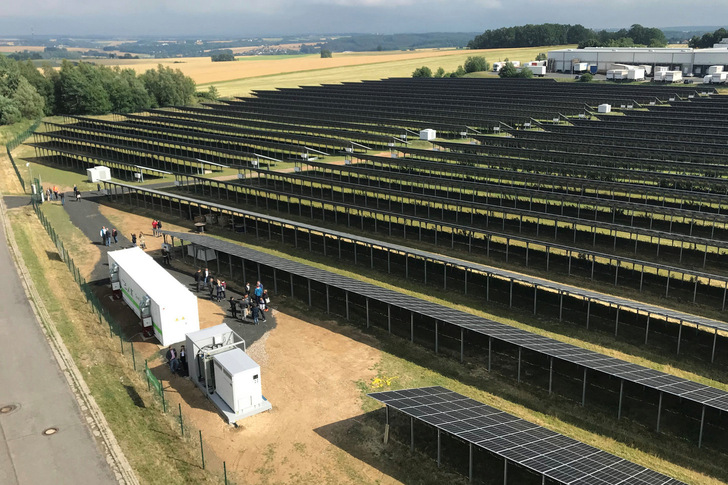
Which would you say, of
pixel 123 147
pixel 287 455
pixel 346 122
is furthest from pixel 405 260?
pixel 346 122

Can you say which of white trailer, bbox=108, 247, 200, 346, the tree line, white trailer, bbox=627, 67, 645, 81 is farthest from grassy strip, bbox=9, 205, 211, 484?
white trailer, bbox=627, 67, 645, 81

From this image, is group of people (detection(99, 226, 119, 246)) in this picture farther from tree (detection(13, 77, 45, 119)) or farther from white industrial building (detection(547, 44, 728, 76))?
white industrial building (detection(547, 44, 728, 76))

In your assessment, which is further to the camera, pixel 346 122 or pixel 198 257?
pixel 346 122

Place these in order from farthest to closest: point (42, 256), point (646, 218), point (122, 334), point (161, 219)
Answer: point (161, 219)
point (646, 218)
point (42, 256)
point (122, 334)

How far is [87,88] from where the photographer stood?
127938mm

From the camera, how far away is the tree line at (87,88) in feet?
399

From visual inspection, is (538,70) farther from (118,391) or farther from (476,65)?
(118,391)

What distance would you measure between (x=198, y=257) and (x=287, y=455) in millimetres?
23837

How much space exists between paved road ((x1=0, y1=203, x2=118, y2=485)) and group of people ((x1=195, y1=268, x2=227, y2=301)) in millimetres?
9740

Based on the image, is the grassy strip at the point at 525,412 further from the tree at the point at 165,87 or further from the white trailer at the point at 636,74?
the white trailer at the point at 636,74

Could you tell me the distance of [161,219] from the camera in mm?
55844

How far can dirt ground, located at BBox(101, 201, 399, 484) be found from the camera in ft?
72.2

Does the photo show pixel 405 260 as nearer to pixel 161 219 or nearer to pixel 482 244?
pixel 482 244

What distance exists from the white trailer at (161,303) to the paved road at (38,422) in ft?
16.3
